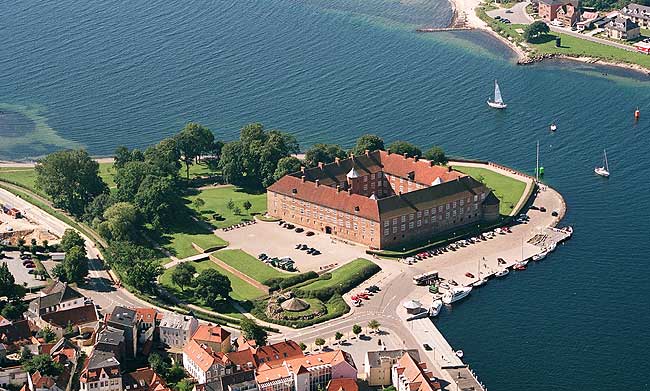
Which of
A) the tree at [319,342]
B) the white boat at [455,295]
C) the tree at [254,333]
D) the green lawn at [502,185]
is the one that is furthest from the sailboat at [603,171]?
the tree at [254,333]

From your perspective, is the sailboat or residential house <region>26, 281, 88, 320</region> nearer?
residential house <region>26, 281, 88, 320</region>

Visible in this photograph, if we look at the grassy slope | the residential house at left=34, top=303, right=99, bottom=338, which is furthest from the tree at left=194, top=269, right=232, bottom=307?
the residential house at left=34, top=303, right=99, bottom=338

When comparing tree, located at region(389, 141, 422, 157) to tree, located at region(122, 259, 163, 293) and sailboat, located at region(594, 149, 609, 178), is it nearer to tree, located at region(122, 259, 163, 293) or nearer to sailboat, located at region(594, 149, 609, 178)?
sailboat, located at region(594, 149, 609, 178)

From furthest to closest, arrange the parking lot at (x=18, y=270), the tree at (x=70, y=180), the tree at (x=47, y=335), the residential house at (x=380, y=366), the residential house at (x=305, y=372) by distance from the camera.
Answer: the tree at (x=70, y=180) → the parking lot at (x=18, y=270) → the tree at (x=47, y=335) → the residential house at (x=380, y=366) → the residential house at (x=305, y=372)

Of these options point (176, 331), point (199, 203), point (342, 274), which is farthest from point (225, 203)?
point (176, 331)

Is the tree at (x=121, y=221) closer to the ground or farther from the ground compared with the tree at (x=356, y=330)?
farther from the ground

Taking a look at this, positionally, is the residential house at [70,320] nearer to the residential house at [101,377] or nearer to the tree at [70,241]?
the residential house at [101,377]
